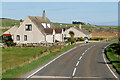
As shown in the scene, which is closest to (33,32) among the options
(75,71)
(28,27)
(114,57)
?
(28,27)

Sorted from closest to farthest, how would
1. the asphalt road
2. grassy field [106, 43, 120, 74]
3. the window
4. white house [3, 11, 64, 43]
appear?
the asphalt road
grassy field [106, 43, 120, 74]
white house [3, 11, 64, 43]
the window

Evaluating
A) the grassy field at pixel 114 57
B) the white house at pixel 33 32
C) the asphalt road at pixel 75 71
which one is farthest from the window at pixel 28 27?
the asphalt road at pixel 75 71

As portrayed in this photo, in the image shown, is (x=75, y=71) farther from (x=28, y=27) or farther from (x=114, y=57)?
(x=28, y=27)

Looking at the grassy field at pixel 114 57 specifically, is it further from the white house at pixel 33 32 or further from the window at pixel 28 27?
the window at pixel 28 27

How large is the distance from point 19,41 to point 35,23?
21.1ft

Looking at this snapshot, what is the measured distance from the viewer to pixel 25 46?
5588cm

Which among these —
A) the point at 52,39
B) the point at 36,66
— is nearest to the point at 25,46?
the point at 52,39

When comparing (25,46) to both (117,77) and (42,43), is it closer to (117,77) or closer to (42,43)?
(42,43)

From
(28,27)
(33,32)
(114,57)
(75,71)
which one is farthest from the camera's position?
(28,27)

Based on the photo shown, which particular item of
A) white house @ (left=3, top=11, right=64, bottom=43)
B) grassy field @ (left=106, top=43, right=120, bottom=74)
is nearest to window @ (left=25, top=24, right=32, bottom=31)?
white house @ (left=3, top=11, right=64, bottom=43)

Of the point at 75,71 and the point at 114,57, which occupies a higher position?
the point at 114,57

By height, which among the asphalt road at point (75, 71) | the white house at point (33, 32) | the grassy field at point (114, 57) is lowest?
the asphalt road at point (75, 71)

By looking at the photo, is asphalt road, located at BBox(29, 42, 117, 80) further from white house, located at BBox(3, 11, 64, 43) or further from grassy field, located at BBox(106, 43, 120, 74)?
white house, located at BBox(3, 11, 64, 43)

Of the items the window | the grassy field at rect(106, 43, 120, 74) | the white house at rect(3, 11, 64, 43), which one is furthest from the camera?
the window
